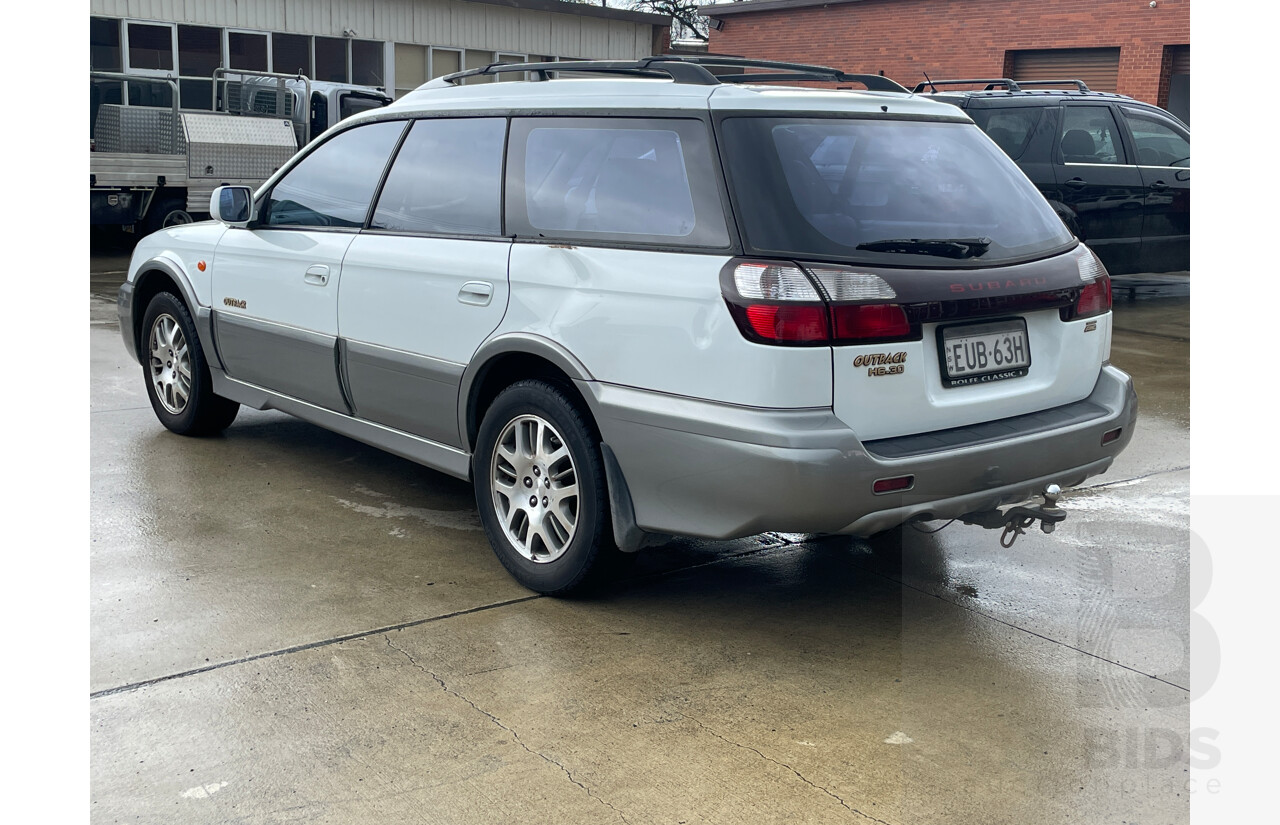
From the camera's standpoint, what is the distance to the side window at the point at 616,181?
3668mm

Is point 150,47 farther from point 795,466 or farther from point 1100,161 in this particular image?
point 795,466

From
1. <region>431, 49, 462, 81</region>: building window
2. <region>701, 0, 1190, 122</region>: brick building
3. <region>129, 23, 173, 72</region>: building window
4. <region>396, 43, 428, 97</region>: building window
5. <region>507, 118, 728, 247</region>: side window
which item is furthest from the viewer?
<region>431, 49, 462, 81</region>: building window

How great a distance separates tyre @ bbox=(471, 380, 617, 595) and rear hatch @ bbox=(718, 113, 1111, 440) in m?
0.79

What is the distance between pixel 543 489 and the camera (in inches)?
161

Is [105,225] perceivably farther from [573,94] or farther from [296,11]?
[573,94]

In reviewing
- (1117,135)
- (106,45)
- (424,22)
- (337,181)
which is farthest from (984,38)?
(337,181)

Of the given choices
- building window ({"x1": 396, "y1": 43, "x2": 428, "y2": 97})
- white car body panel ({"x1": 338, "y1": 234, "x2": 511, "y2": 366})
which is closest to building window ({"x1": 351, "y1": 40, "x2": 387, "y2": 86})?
building window ({"x1": 396, "y1": 43, "x2": 428, "y2": 97})

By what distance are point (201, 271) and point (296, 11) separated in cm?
1967

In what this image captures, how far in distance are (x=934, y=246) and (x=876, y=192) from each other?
0.81 ft

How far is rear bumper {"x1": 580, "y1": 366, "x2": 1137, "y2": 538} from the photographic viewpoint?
11.1ft

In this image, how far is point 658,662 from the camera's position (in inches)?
144

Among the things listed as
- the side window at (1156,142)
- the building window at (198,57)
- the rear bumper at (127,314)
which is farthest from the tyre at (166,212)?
the side window at (1156,142)

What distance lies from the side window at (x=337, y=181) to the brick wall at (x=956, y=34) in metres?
20.9

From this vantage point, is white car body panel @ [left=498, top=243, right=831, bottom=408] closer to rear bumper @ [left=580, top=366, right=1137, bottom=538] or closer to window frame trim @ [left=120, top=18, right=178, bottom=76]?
rear bumper @ [left=580, top=366, right=1137, bottom=538]
